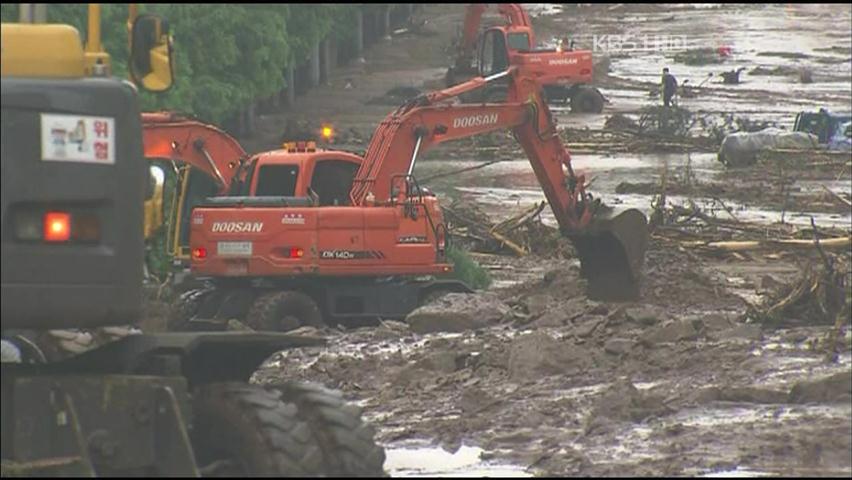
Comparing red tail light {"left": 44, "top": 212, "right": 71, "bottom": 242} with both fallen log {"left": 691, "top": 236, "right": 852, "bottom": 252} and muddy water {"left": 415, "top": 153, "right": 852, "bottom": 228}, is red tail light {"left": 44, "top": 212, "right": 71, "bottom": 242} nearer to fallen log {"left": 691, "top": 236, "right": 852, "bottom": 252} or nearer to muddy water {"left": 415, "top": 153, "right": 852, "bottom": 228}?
fallen log {"left": 691, "top": 236, "right": 852, "bottom": 252}

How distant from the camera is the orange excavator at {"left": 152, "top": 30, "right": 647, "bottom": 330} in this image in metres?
22.7

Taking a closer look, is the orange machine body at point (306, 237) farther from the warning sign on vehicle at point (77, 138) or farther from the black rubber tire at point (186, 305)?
the warning sign on vehicle at point (77, 138)

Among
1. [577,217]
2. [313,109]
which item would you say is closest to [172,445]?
[577,217]

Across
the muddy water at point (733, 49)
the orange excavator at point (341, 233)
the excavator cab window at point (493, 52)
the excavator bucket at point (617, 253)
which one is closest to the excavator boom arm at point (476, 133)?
the orange excavator at point (341, 233)

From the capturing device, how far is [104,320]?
9.55 m

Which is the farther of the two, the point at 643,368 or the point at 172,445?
the point at 643,368

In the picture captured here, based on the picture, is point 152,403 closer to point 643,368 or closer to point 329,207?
point 643,368

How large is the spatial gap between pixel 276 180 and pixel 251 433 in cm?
1344

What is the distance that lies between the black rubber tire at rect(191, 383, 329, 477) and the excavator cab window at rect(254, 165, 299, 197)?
507 inches

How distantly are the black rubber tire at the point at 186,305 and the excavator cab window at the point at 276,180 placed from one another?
4.11 ft

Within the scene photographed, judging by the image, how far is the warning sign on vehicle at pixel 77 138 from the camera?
9.27m

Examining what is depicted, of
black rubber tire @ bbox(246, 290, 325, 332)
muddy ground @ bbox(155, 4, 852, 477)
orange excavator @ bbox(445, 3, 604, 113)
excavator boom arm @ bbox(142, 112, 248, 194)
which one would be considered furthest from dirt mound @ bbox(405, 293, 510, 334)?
orange excavator @ bbox(445, 3, 604, 113)

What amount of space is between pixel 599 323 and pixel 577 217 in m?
4.27

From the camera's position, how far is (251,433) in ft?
33.4
